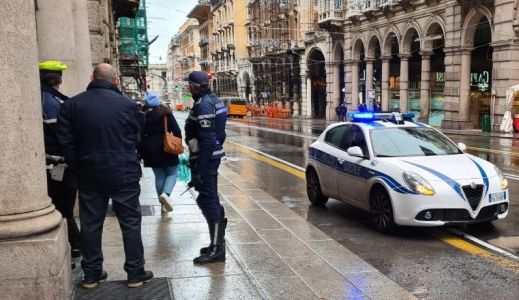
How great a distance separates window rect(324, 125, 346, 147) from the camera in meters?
9.13

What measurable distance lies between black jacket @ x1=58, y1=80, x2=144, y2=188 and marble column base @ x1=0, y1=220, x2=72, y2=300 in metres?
0.67

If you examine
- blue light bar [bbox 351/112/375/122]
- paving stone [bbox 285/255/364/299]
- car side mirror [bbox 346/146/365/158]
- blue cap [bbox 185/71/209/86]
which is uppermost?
blue cap [bbox 185/71/209/86]

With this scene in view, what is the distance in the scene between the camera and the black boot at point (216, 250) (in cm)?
544

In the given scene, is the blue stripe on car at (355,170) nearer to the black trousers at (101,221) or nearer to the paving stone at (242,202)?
the paving stone at (242,202)

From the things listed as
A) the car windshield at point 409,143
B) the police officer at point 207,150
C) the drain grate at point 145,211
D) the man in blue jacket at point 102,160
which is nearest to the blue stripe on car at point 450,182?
the car windshield at point 409,143

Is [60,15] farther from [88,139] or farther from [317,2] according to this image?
[317,2]

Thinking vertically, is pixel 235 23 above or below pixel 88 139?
above

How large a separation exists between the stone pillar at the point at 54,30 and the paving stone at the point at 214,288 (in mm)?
3935

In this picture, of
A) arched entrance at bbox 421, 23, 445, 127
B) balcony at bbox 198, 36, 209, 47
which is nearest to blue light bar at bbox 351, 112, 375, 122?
arched entrance at bbox 421, 23, 445, 127

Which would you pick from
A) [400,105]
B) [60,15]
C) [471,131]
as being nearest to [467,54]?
[471,131]

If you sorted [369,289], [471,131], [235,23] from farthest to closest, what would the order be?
[235,23] → [471,131] → [369,289]

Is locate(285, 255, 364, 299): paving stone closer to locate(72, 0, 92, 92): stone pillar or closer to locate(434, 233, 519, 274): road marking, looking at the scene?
locate(434, 233, 519, 274): road marking

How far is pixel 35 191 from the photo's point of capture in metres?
4.07

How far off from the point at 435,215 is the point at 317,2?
4613cm
